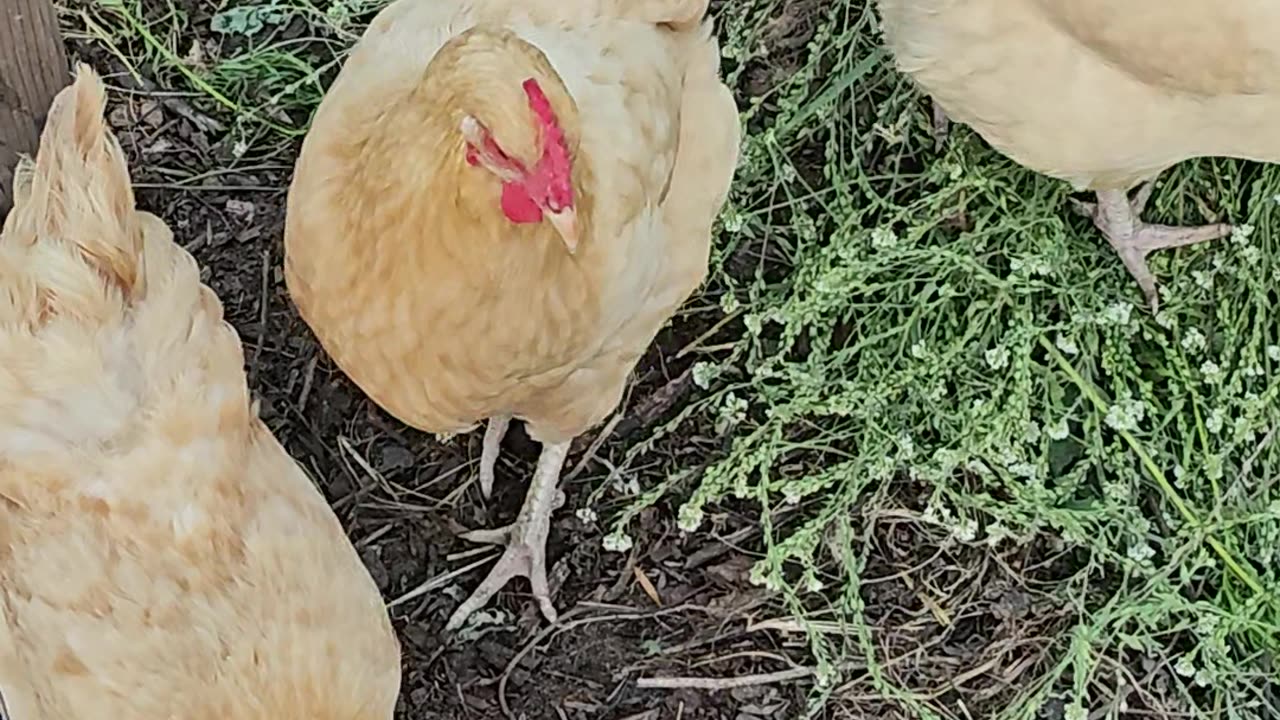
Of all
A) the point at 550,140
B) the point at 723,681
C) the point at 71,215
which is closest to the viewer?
the point at 550,140

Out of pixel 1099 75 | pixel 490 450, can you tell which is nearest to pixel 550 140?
pixel 1099 75

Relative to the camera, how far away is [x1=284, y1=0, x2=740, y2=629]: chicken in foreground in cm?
152

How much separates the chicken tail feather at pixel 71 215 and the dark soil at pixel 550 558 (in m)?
0.73

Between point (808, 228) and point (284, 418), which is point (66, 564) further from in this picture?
point (808, 228)

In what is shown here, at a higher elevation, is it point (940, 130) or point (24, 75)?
point (24, 75)

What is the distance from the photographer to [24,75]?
1.86 meters

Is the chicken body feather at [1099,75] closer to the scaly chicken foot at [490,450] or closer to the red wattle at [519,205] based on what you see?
the red wattle at [519,205]

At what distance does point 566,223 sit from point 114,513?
65 cm

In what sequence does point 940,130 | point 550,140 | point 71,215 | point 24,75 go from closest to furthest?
point 550,140, point 71,215, point 24,75, point 940,130

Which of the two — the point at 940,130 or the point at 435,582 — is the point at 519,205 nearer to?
the point at 435,582

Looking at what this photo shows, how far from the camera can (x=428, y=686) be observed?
229 cm

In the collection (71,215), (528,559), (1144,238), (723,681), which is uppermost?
(71,215)

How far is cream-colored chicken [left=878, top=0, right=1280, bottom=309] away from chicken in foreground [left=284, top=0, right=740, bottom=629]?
1.03ft

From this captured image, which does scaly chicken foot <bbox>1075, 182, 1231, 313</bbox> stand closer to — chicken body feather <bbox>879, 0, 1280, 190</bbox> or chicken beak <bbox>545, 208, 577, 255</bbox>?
chicken body feather <bbox>879, 0, 1280, 190</bbox>
